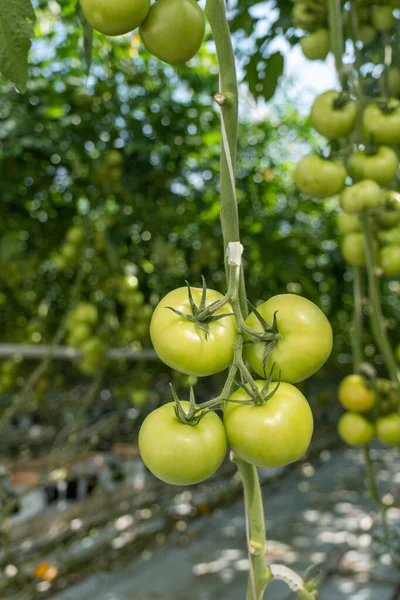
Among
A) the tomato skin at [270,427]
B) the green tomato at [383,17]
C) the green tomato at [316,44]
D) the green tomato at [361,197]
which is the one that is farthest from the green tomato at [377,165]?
the tomato skin at [270,427]

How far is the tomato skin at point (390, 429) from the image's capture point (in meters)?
1.36

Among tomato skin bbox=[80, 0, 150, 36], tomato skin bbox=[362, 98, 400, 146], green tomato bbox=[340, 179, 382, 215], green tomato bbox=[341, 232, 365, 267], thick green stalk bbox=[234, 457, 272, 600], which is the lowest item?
thick green stalk bbox=[234, 457, 272, 600]

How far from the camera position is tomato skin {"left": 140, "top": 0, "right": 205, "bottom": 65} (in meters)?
0.62

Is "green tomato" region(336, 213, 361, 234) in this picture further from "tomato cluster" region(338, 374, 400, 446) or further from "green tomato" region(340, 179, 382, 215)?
"tomato cluster" region(338, 374, 400, 446)

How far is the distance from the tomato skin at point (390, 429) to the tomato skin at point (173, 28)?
1019 mm

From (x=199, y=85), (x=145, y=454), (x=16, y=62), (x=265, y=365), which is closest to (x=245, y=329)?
(x=265, y=365)

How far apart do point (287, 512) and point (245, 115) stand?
111 inches

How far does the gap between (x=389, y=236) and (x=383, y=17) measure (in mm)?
550

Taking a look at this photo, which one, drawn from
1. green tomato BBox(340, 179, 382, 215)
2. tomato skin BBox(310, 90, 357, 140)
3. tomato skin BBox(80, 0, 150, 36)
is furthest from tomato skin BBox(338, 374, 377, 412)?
tomato skin BBox(80, 0, 150, 36)

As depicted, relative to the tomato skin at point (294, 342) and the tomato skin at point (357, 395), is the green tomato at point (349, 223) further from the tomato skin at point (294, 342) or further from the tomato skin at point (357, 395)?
the tomato skin at point (294, 342)

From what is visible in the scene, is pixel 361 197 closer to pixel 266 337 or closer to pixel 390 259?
pixel 390 259

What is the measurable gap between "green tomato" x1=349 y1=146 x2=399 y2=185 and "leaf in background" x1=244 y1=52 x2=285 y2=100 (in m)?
0.66

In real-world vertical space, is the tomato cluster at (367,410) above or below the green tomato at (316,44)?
below

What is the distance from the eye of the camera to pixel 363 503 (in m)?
4.39
